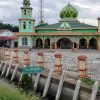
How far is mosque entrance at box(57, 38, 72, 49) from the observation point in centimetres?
6388

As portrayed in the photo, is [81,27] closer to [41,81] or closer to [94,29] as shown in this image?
[94,29]

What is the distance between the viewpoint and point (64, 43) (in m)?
64.6

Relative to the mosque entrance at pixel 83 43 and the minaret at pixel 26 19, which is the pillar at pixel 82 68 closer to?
the mosque entrance at pixel 83 43

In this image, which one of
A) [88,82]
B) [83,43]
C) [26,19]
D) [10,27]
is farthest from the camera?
[10,27]

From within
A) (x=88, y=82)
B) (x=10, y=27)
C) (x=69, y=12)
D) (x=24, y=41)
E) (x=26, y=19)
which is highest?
(x=69, y=12)

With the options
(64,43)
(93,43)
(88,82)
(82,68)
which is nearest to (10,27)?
(64,43)

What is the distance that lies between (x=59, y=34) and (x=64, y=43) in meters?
3.77

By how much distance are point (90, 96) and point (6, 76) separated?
12293 millimetres

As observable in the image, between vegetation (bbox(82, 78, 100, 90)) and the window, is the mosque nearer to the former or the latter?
the window

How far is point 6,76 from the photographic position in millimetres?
24844

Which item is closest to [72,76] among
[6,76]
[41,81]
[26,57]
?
[41,81]

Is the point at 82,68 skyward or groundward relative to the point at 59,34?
groundward

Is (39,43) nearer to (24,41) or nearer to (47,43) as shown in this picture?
(47,43)

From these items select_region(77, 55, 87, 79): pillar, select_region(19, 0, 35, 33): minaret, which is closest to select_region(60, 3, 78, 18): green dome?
select_region(19, 0, 35, 33): minaret
